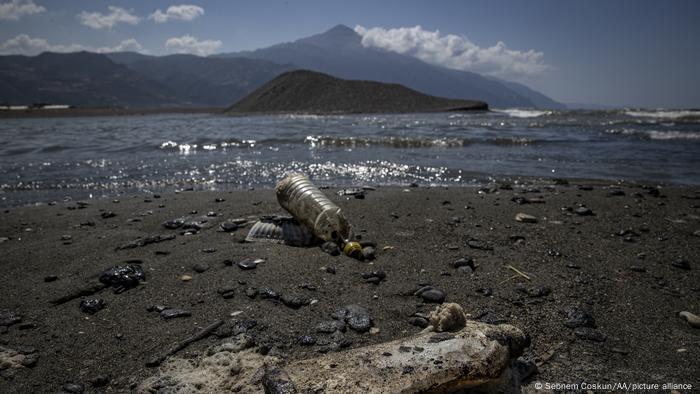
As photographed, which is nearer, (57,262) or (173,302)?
(173,302)

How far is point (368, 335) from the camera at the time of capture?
276 cm

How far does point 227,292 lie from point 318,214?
4.53 ft

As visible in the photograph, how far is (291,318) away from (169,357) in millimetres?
796

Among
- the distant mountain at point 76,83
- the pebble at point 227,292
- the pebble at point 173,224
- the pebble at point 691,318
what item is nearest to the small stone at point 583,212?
the pebble at point 691,318

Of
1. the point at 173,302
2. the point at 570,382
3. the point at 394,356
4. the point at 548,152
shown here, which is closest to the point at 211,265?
the point at 173,302

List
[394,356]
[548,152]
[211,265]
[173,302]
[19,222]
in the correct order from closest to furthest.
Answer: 1. [394,356]
2. [173,302]
3. [211,265]
4. [19,222]
5. [548,152]

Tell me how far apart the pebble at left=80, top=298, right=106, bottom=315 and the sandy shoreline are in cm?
5

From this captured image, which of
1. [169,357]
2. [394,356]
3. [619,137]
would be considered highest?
[619,137]

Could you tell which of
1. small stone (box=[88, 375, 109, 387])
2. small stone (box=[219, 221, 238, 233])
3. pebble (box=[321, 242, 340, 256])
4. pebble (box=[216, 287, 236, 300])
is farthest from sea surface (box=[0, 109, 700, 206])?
small stone (box=[88, 375, 109, 387])

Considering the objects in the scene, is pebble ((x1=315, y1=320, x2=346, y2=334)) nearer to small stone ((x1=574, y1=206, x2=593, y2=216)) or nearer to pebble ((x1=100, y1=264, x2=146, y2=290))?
pebble ((x1=100, y1=264, x2=146, y2=290))

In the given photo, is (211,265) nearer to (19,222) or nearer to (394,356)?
(394,356)

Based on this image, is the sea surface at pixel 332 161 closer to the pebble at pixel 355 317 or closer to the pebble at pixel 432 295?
the pebble at pixel 432 295

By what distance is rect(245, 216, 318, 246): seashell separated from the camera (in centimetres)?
439

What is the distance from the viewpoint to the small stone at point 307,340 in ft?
8.75
